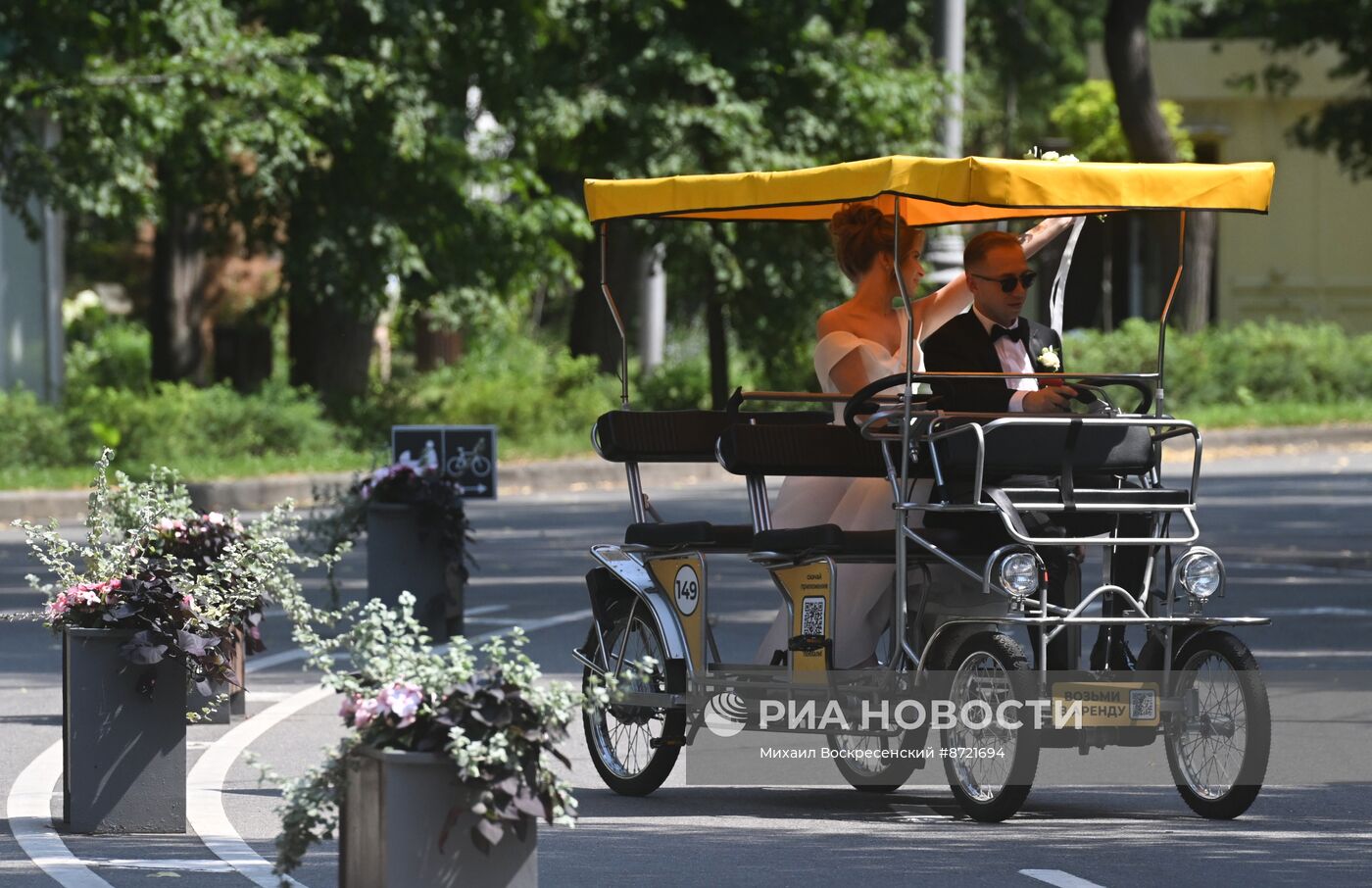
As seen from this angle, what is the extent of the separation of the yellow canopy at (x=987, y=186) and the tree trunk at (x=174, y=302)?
21438 millimetres

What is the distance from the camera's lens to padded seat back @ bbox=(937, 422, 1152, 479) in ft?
24.9

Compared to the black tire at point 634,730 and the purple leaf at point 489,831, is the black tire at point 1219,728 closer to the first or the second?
the black tire at point 634,730

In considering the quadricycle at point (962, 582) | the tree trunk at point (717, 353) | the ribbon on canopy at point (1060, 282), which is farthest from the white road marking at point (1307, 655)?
the tree trunk at point (717, 353)

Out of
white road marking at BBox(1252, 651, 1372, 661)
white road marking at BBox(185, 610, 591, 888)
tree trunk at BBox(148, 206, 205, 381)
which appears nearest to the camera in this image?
white road marking at BBox(185, 610, 591, 888)

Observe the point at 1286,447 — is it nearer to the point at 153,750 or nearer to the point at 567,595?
the point at 567,595

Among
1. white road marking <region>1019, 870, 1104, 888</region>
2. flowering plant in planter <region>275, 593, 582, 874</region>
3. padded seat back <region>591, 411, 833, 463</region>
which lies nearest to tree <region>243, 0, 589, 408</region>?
padded seat back <region>591, 411, 833, 463</region>

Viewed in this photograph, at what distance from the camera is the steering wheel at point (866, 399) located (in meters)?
7.74

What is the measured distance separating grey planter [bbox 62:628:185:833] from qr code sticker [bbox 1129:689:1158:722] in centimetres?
298

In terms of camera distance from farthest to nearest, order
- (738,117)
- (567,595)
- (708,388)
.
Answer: (708,388) → (738,117) → (567,595)

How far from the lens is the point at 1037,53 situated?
48344mm

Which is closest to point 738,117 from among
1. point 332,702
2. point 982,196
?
point 332,702

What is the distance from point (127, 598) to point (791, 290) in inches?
828

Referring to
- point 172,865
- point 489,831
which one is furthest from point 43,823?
point 489,831

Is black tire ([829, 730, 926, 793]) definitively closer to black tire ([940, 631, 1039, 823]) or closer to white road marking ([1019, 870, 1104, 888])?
black tire ([940, 631, 1039, 823])
